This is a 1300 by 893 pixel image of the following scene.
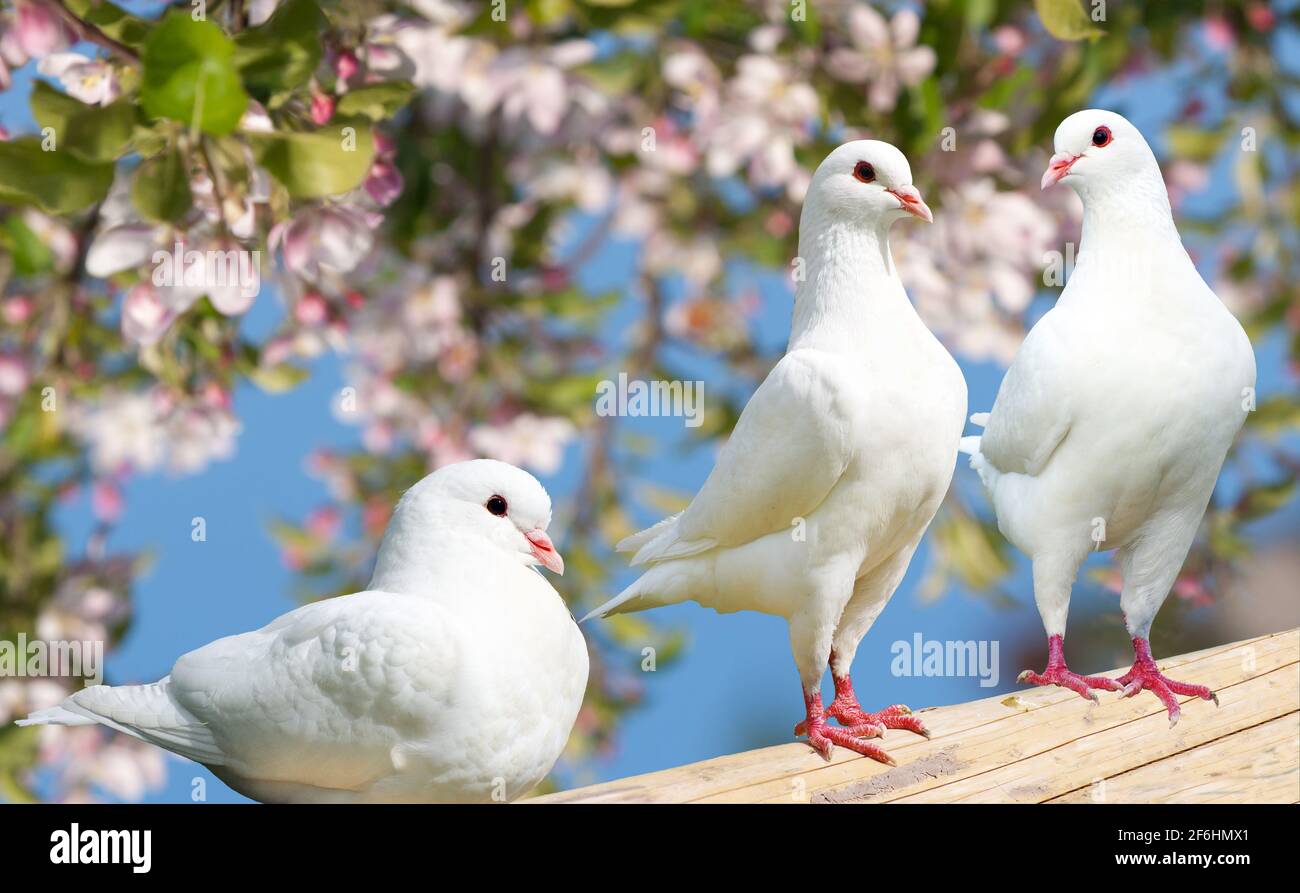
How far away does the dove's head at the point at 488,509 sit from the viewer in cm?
178

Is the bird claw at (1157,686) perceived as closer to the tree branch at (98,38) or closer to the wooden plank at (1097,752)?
the wooden plank at (1097,752)

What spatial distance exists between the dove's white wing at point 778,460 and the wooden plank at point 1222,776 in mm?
576

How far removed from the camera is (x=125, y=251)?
2.25 meters

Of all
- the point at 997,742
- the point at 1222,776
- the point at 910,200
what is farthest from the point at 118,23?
the point at 1222,776

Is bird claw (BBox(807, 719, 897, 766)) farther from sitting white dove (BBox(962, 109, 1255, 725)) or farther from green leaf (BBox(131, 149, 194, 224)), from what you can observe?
green leaf (BBox(131, 149, 194, 224))

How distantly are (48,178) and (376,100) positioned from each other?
497 mm

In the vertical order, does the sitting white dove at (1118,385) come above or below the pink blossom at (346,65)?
below

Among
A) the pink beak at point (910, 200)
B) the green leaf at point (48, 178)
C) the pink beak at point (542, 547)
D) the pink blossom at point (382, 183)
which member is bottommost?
the pink beak at point (542, 547)

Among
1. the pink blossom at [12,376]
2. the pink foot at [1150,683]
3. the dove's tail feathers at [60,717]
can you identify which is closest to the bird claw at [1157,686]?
the pink foot at [1150,683]

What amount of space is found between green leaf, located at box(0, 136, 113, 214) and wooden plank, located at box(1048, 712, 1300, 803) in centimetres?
161

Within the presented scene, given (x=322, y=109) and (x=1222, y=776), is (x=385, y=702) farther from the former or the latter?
(x=1222, y=776)

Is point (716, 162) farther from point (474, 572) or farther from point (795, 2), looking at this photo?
point (474, 572)

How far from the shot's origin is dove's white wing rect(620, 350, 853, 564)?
75.3 inches

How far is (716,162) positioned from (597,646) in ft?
3.58
